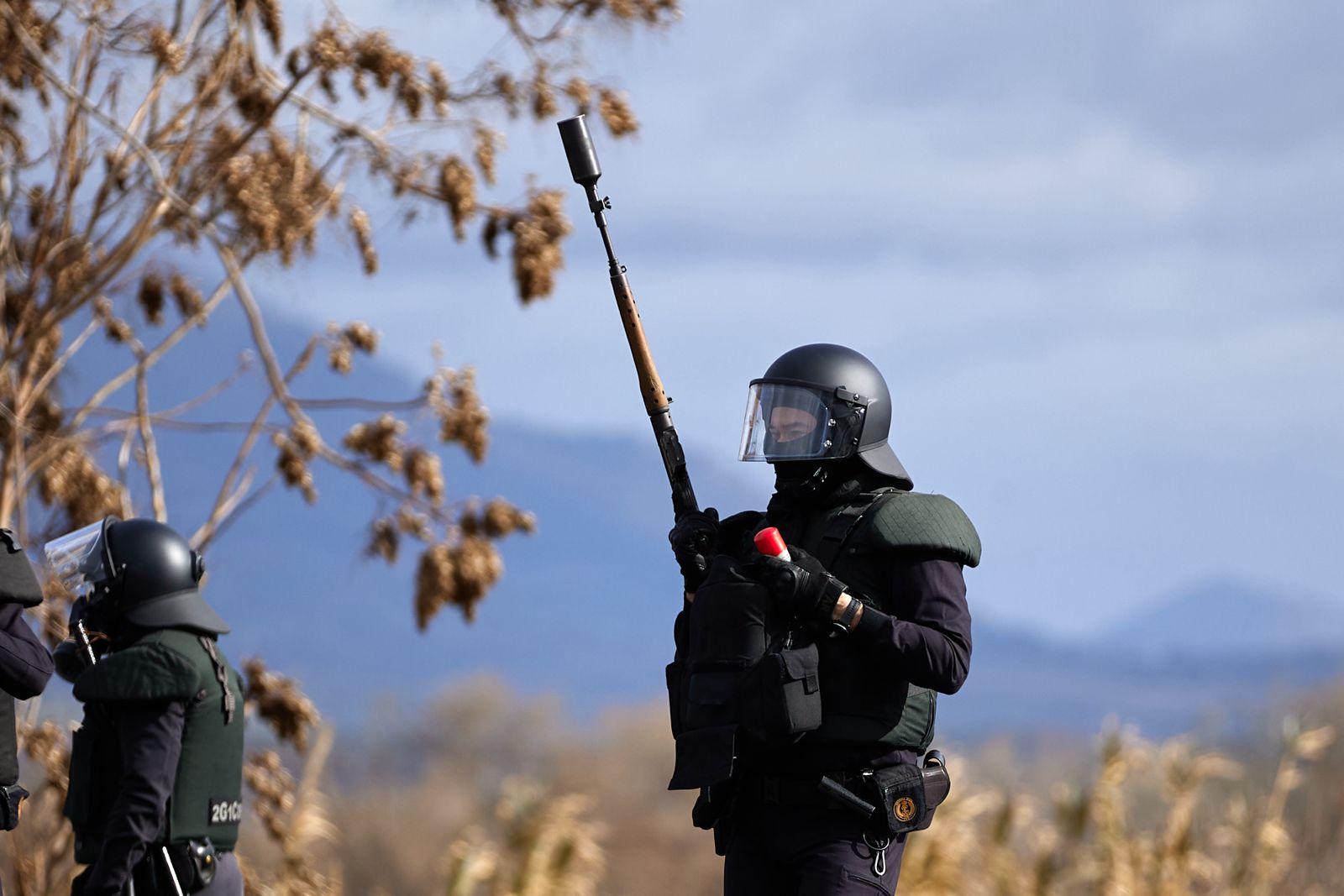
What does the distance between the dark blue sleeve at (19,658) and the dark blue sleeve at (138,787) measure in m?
0.31

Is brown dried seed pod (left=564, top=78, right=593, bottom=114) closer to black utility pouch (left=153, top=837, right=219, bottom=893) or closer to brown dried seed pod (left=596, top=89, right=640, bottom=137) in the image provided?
brown dried seed pod (left=596, top=89, right=640, bottom=137)

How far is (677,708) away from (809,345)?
122 cm

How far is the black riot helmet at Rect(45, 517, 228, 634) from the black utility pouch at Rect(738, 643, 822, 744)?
7.80 feet

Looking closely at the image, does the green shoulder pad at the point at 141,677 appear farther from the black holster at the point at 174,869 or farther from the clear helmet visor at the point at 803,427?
the clear helmet visor at the point at 803,427

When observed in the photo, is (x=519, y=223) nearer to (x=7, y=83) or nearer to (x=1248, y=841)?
(x=7, y=83)

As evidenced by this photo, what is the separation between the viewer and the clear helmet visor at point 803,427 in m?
5.80

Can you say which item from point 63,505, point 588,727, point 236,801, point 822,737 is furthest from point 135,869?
point 588,727

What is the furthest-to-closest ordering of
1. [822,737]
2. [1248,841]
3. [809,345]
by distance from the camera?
[1248,841] → [809,345] → [822,737]

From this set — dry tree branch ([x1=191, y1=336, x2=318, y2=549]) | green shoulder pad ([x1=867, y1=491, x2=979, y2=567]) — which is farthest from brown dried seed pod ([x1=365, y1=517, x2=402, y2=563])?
green shoulder pad ([x1=867, y1=491, x2=979, y2=567])

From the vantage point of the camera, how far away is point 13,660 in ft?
21.7

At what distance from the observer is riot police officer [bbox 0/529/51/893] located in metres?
6.65

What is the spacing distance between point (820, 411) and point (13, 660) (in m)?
2.98

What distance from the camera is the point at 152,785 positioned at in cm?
650

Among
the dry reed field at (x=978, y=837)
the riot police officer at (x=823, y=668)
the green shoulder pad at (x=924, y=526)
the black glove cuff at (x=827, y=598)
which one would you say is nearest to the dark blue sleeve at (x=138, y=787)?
the riot police officer at (x=823, y=668)
